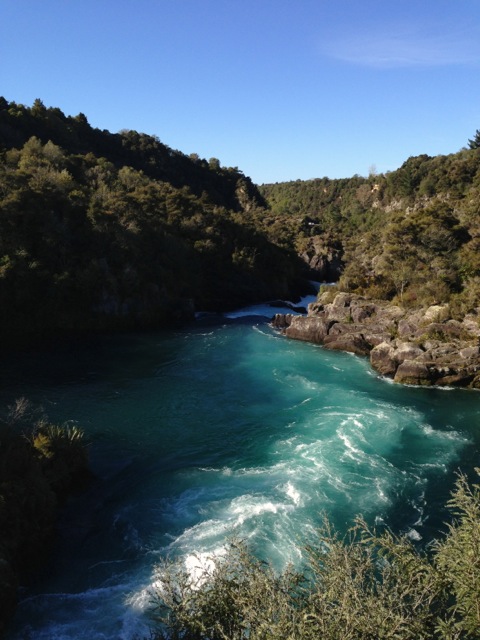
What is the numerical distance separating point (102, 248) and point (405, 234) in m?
36.5

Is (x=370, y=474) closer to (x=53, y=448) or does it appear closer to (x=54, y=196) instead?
(x=53, y=448)

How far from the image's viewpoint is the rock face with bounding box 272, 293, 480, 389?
115 feet

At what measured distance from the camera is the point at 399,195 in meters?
117

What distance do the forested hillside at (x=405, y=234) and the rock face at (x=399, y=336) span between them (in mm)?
3172

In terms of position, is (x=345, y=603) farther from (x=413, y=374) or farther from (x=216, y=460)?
(x=413, y=374)

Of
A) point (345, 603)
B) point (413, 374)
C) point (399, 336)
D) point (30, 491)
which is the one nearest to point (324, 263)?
point (399, 336)

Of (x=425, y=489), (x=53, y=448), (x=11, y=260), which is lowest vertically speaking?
(x=425, y=489)

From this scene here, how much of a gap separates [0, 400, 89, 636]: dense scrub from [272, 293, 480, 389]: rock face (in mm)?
25901

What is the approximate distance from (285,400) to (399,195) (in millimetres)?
101814

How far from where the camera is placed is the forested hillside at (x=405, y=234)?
46.5m

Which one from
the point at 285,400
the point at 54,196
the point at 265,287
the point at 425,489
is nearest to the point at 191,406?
the point at 285,400

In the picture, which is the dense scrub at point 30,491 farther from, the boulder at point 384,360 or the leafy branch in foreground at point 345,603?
the boulder at point 384,360

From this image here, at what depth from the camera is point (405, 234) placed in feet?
163

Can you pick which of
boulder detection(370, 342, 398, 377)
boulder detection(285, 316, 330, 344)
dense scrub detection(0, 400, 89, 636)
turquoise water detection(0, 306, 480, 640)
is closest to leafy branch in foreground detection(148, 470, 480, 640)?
turquoise water detection(0, 306, 480, 640)
